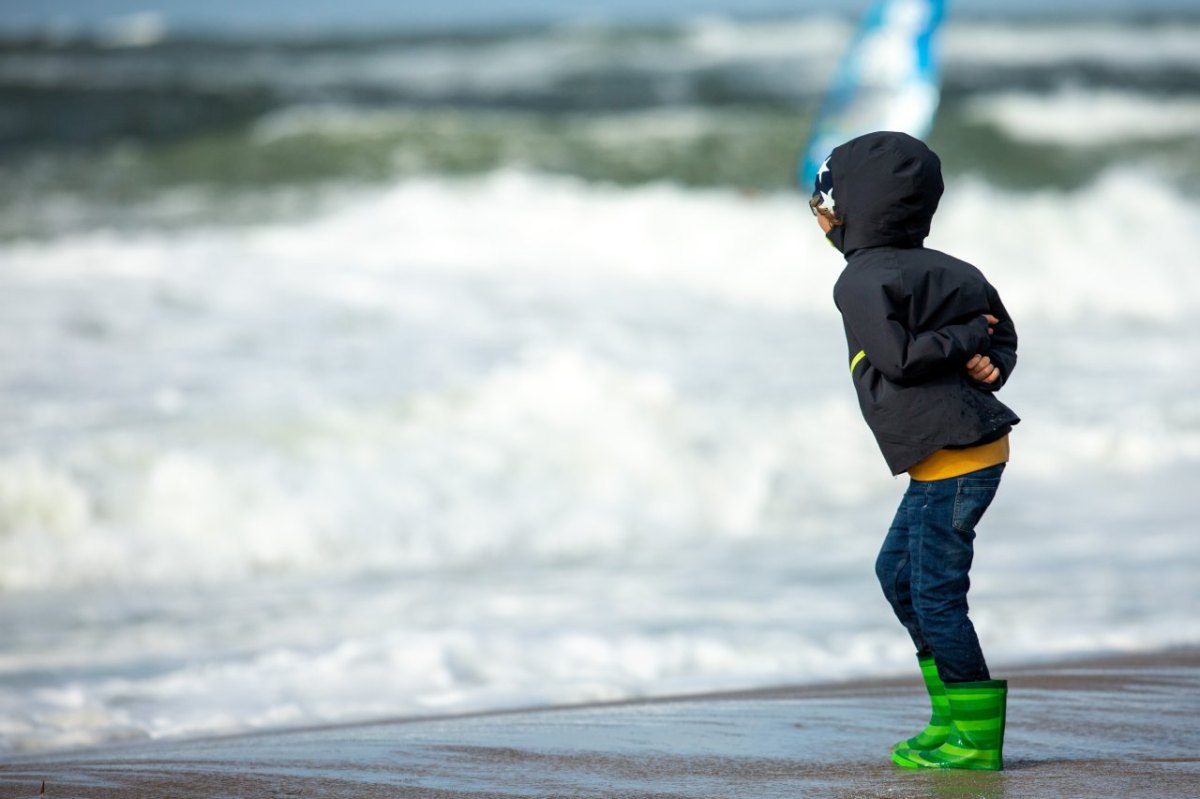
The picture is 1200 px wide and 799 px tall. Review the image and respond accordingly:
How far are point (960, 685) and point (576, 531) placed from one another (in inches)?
187

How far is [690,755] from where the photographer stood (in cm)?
331

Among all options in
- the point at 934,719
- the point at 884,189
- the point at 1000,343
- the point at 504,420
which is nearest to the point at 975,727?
the point at 934,719

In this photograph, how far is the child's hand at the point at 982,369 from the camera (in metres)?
2.93

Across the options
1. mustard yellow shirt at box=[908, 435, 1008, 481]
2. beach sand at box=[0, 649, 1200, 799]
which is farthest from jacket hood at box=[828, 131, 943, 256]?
beach sand at box=[0, 649, 1200, 799]

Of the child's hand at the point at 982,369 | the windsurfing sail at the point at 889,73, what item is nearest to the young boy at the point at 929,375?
the child's hand at the point at 982,369

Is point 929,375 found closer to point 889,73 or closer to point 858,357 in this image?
point 858,357

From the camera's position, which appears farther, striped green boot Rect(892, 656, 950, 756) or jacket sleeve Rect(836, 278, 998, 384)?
striped green boot Rect(892, 656, 950, 756)

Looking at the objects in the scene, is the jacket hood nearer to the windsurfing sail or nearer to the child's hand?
the child's hand

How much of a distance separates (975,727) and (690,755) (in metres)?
0.64

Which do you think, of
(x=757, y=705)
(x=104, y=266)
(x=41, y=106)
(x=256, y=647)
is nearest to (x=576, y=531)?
(x=256, y=647)

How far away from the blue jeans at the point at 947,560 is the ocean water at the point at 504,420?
1.70 metres

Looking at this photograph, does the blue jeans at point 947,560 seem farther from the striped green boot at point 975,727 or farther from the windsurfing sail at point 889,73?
the windsurfing sail at point 889,73

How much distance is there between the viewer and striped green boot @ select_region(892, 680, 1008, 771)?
300 cm

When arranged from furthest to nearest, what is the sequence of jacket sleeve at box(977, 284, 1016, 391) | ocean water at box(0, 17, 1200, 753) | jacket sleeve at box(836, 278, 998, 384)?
ocean water at box(0, 17, 1200, 753) → jacket sleeve at box(977, 284, 1016, 391) → jacket sleeve at box(836, 278, 998, 384)
